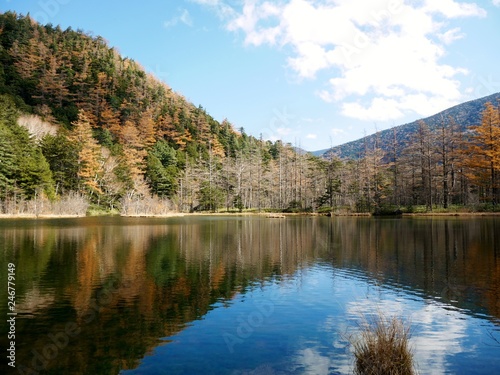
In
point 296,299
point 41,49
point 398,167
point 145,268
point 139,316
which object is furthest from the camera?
point 41,49

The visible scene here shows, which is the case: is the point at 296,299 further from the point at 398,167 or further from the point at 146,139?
the point at 146,139

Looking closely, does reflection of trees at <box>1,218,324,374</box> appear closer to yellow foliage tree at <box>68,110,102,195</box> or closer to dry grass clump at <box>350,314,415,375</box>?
dry grass clump at <box>350,314,415,375</box>

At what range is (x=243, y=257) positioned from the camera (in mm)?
20984

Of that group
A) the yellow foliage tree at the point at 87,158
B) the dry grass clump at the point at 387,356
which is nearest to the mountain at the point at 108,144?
the yellow foliage tree at the point at 87,158

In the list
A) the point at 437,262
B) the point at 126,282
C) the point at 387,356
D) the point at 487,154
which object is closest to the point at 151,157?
the point at 487,154

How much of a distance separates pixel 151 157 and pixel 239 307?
232 ft

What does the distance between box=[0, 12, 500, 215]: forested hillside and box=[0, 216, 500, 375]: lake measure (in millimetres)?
39898

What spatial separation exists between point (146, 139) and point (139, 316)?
79822mm

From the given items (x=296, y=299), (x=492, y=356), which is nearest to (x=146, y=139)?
(x=296, y=299)

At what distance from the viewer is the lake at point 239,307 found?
7.91m

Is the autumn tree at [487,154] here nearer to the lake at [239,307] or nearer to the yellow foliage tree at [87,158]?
the lake at [239,307]

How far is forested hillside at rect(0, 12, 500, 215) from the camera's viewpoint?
57.0m

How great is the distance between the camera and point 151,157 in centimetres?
7888

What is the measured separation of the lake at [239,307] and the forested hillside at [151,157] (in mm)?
39898
